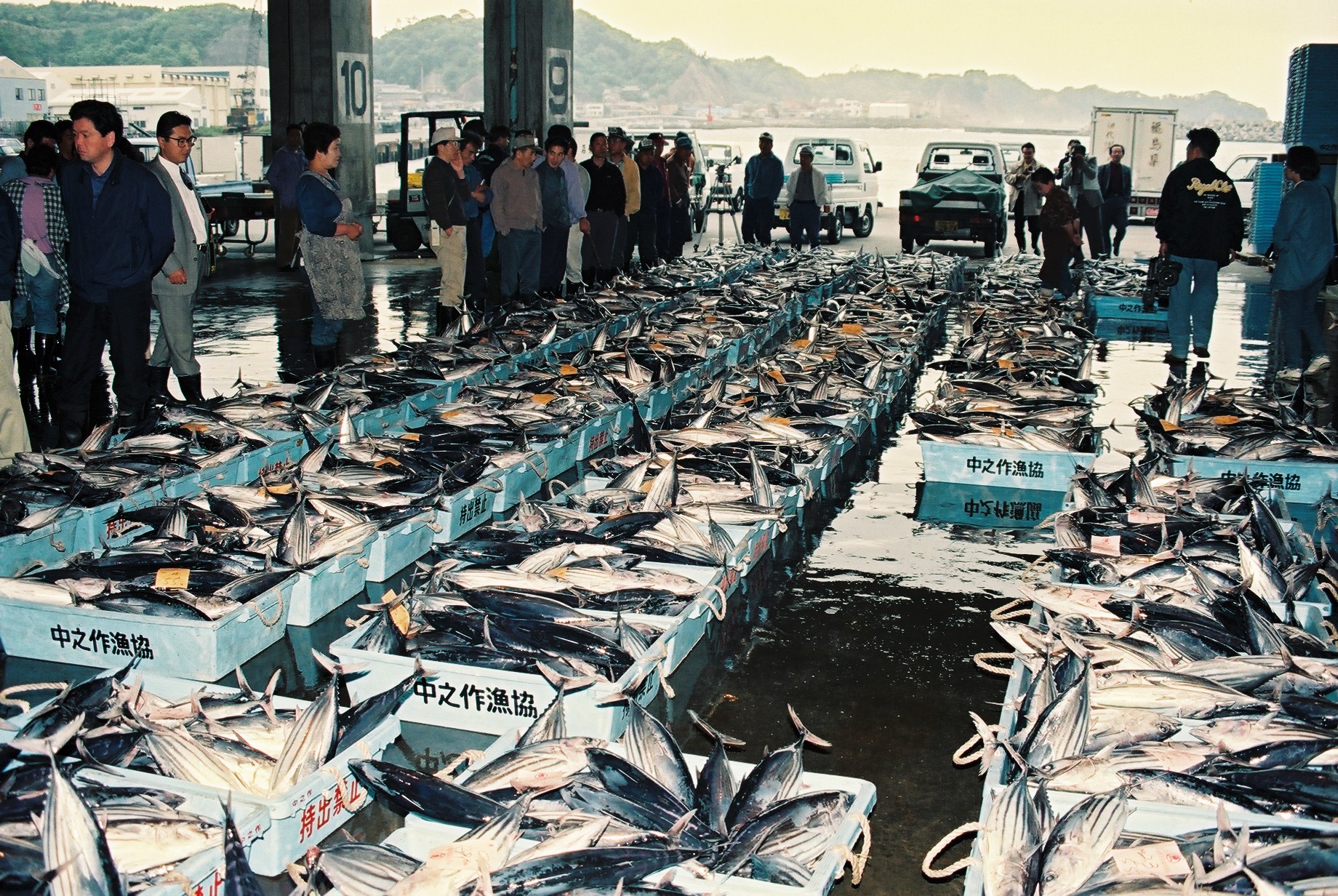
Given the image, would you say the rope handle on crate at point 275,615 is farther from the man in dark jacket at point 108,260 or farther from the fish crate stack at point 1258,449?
the fish crate stack at point 1258,449

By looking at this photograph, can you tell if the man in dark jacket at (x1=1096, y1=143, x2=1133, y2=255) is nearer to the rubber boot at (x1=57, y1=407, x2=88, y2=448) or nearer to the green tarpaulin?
the green tarpaulin

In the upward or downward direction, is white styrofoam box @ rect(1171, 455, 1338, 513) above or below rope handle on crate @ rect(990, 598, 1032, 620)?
above

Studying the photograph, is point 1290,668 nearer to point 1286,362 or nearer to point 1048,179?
point 1286,362

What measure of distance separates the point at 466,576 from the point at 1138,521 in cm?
285

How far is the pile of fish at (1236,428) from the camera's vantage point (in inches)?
259

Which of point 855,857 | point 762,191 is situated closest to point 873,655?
point 855,857

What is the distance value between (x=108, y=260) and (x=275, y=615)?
3679mm

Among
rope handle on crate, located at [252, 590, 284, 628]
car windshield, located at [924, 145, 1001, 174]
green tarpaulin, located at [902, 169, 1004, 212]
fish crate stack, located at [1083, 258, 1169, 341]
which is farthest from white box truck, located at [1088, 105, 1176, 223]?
rope handle on crate, located at [252, 590, 284, 628]

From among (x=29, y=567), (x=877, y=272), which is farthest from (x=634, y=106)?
(x=29, y=567)

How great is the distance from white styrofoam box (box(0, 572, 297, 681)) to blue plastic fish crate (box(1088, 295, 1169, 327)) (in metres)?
11.5

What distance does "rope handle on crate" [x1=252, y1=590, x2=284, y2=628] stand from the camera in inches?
177

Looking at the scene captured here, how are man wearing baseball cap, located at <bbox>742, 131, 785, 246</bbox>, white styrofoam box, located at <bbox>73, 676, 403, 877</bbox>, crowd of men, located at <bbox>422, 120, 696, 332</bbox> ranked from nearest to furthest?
white styrofoam box, located at <bbox>73, 676, 403, 877</bbox> → crowd of men, located at <bbox>422, 120, 696, 332</bbox> → man wearing baseball cap, located at <bbox>742, 131, 785, 246</bbox>

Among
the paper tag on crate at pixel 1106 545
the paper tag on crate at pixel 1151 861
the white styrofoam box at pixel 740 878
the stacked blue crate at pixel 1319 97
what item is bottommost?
the white styrofoam box at pixel 740 878

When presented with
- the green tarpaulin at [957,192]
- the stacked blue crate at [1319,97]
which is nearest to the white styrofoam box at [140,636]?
the green tarpaulin at [957,192]
